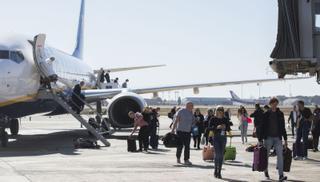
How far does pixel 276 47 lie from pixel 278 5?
89 cm

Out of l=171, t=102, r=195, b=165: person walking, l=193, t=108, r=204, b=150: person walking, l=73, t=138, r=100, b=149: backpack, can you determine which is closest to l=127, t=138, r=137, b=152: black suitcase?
l=73, t=138, r=100, b=149: backpack

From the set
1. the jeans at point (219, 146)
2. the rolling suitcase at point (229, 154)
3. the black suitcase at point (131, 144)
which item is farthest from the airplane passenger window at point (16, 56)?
the jeans at point (219, 146)

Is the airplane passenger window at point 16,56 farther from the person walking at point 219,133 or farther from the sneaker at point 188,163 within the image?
the person walking at point 219,133

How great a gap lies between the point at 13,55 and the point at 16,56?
0.50 feet

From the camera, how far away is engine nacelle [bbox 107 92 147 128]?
2142 centimetres

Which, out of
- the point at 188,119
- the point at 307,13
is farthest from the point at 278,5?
the point at 188,119

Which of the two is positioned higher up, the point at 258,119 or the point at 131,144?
the point at 258,119

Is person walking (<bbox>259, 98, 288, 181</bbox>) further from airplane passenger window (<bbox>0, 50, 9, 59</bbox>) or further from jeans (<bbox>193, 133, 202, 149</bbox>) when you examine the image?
airplane passenger window (<bbox>0, 50, 9, 59</bbox>)

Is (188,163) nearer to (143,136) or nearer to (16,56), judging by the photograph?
(143,136)

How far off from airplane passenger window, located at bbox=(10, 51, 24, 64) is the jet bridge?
348 inches

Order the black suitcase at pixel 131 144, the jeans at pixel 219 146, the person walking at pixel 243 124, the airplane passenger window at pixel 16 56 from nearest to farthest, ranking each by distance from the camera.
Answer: the jeans at pixel 219 146, the black suitcase at pixel 131 144, the airplane passenger window at pixel 16 56, the person walking at pixel 243 124

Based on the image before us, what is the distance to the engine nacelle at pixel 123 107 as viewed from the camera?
21.4m

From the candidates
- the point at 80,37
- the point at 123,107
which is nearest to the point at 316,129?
the point at 123,107

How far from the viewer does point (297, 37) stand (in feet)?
36.2
